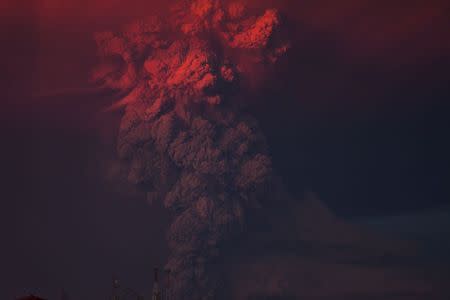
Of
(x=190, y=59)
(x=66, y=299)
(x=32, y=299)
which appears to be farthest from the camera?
(x=66, y=299)

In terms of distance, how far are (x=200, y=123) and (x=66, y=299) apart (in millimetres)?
35065

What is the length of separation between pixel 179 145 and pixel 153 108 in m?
6.67

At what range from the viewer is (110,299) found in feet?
583

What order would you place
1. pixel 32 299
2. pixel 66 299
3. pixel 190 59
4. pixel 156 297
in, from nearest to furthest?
pixel 32 299 → pixel 156 297 → pixel 190 59 → pixel 66 299

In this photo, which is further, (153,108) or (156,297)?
(153,108)

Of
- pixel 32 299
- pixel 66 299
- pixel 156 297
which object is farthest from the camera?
pixel 66 299

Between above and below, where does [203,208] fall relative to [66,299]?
above

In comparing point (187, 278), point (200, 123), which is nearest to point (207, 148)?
point (200, 123)

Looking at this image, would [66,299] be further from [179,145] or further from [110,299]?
[179,145]

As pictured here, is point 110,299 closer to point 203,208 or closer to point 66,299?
point 66,299

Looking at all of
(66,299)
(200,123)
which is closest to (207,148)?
(200,123)

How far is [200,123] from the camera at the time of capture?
167m

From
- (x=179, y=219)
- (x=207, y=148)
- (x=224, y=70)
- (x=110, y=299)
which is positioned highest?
(x=224, y=70)

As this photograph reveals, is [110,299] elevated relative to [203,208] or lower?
lower
